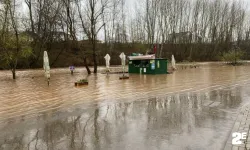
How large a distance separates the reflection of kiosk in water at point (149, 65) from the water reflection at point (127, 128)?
14187 mm

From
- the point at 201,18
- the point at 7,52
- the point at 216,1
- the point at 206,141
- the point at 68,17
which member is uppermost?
the point at 216,1

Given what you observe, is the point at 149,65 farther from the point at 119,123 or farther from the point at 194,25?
the point at 194,25

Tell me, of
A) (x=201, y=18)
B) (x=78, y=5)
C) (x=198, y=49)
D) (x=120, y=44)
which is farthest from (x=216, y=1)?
(x=78, y=5)

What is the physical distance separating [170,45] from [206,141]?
5621 centimetres

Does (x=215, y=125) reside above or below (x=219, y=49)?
below

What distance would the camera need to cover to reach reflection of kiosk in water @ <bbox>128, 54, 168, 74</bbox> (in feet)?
73.8

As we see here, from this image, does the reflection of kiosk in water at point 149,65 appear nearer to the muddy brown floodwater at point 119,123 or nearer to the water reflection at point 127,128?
the muddy brown floodwater at point 119,123

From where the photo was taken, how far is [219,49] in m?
65.2

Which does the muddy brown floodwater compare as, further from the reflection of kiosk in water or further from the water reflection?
the reflection of kiosk in water

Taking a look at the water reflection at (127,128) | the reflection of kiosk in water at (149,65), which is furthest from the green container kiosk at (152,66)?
the water reflection at (127,128)

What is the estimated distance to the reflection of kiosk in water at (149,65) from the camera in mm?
22484

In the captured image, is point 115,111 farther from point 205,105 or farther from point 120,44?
point 120,44

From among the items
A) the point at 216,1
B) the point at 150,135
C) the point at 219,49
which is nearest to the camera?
the point at 150,135

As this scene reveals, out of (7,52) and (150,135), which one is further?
(7,52)
